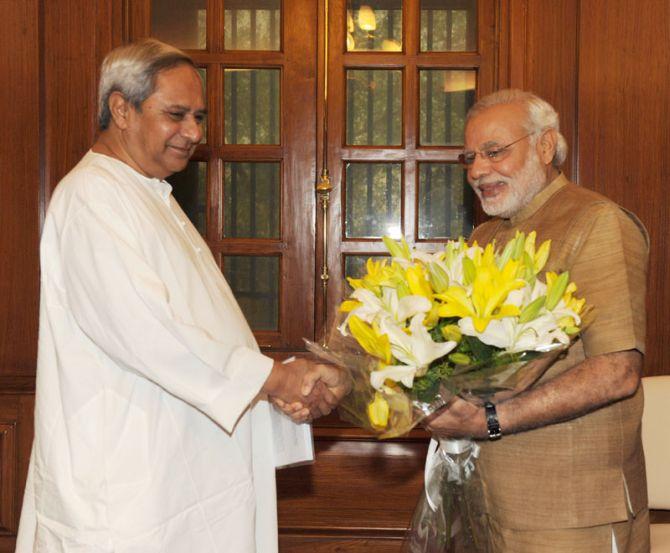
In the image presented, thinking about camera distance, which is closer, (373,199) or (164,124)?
(164,124)

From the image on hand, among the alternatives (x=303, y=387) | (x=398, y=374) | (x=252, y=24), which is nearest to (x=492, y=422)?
(x=398, y=374)

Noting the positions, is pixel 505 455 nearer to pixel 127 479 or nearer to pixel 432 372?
pixel 432 372

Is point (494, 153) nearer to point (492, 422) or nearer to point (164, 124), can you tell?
point (492, 422)

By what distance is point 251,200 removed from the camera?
398 centimetres

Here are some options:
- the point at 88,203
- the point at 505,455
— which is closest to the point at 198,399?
the point at 88,203

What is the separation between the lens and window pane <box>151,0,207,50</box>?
3947 mm

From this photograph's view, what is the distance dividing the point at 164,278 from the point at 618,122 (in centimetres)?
231

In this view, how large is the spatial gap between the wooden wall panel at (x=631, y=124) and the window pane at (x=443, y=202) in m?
0.49

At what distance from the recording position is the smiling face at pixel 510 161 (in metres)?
2.05

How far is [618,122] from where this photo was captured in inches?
146

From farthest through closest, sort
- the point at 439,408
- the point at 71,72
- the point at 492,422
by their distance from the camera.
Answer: the point at 71,72 → the point at 492,422 → the point at 439,408

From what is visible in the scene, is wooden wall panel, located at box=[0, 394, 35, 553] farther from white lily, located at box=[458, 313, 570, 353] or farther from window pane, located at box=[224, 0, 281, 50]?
white lily, located at box=[458, 313, 570, 353]

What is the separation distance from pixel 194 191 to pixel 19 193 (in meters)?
0.70

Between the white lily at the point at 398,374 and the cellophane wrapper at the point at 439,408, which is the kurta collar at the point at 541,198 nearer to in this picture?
the cellophane wrapper at the point at 439,408
